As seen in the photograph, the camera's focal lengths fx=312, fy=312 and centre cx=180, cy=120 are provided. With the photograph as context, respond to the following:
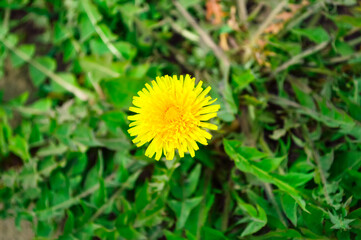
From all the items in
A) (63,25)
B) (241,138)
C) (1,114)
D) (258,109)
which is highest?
(63,25)

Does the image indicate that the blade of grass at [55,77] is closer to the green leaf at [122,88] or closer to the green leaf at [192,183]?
the green leaf at [122,88]

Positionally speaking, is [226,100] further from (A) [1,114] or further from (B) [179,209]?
(A) [1,114]

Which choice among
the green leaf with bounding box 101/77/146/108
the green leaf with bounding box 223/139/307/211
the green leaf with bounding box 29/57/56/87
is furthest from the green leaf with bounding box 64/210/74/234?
the green leaf with bounding box 29/57/56/87

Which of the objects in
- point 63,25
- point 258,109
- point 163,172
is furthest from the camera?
point 63,25

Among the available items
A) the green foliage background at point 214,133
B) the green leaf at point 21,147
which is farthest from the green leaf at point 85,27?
the green leaf at point 21,147

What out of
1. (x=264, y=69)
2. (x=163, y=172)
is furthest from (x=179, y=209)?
(x=264, y=69)

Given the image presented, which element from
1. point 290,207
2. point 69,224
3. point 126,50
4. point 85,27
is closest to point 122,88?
point 126,50
